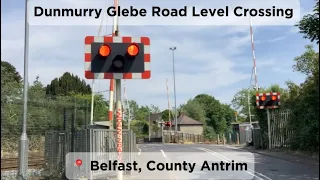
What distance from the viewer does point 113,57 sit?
571 centimetres

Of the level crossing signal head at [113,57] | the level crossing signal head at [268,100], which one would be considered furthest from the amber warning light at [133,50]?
the level crossing signal head at [268,100]

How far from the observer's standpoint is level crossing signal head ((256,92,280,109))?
20.5 metres

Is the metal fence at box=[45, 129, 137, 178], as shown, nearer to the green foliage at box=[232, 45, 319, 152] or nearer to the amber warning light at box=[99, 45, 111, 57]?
the amber warning light at box=[99, 45, 111, 57]

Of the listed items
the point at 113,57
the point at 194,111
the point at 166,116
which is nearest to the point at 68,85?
the point at 194,111

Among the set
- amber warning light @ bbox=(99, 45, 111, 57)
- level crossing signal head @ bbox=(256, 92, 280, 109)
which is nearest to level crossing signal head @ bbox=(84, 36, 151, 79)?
amber warning light @ bbox=(99, 45, 111, 57)

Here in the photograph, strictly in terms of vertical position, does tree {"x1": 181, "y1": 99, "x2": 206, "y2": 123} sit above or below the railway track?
above

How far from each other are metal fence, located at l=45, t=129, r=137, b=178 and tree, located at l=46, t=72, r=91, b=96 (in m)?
45.6

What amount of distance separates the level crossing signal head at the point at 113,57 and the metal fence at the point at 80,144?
11.7 feet

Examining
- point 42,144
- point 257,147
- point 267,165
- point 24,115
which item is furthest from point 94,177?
point 257,147

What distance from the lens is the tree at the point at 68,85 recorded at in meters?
57.1

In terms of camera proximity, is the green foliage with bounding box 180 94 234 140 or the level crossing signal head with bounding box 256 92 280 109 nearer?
the level crossing signal head with bounding box 256 92 280 109

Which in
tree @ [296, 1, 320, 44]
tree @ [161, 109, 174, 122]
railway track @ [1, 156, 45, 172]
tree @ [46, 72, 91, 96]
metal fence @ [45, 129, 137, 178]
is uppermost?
tree @ [46, 72, 91, 96]

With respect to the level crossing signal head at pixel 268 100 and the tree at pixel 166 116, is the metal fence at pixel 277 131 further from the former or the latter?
the tree at pixel 166 116

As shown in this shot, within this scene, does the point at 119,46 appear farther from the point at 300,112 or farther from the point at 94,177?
the point at 300,112
